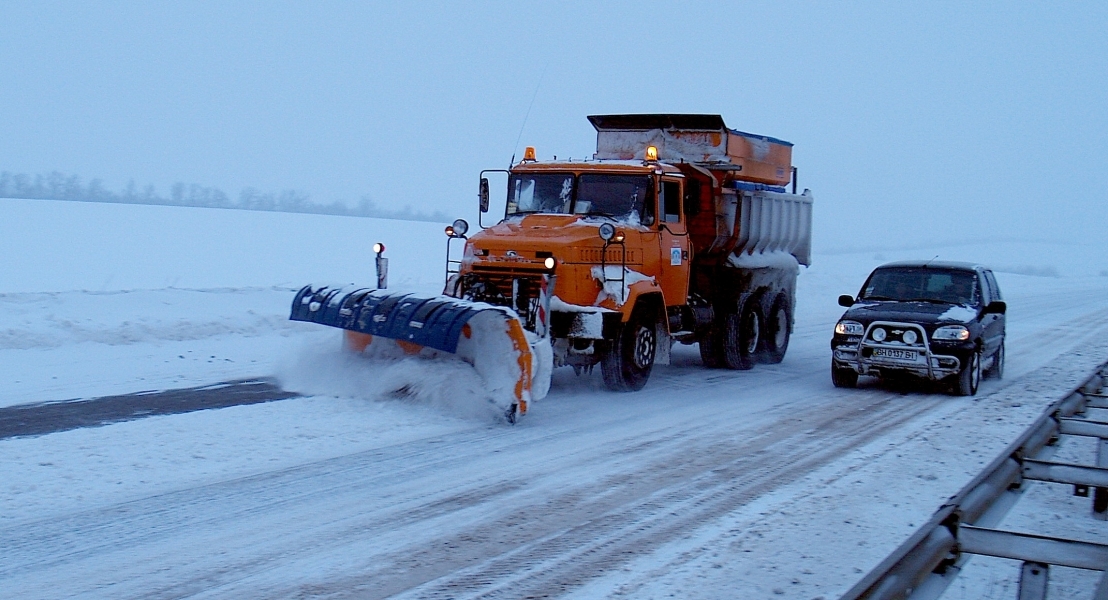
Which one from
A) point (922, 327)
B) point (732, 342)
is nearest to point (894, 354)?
point (922, 327)

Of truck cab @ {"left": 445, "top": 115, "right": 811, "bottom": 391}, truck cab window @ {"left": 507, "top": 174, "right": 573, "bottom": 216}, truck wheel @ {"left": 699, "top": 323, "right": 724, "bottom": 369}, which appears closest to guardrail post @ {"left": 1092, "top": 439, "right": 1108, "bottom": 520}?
truck cab @ {"left": 445, "top": 115, "right": 811, "bottom": 391}

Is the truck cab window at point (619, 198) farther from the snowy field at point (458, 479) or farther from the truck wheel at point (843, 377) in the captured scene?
the truck wheel at point (843, 377)

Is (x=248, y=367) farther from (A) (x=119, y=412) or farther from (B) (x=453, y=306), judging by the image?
(B) (x=453, y=306)

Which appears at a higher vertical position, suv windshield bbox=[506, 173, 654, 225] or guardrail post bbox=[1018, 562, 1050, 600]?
suv windshield bbox=[506, 173, 654, 225]

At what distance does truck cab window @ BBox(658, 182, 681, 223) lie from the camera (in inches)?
456

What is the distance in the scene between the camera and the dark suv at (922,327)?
11188 mm

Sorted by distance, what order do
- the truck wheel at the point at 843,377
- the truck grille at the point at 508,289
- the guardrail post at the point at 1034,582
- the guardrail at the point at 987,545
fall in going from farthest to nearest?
the truck wheel at the point at 843,377 < the truck grille at the point at 508,289 < the guardrail post at the point at 1034,582 < the guardrail at the point at 987,545

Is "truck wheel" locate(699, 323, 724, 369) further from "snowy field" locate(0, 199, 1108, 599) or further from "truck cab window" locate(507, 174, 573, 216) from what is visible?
"truck cab window" locate(507, 174, 573, 216)

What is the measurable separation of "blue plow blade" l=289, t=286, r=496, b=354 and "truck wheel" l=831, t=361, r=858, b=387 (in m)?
5.05

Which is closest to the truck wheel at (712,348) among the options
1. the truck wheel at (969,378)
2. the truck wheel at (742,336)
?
the truck wheel at (742,336)

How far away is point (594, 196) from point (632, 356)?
6.38ft

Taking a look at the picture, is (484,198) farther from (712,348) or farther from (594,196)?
(712,348)

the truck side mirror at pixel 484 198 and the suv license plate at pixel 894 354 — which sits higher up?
the truck side mirror at pixel 484 198

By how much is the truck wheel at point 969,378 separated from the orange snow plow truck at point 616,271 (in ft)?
10.3
